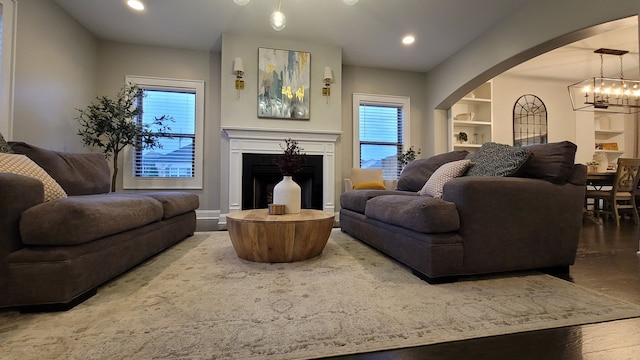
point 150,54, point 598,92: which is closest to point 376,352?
point 150,54

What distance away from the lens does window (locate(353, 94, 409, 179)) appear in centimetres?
519

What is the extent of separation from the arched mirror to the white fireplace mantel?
14.1 ft

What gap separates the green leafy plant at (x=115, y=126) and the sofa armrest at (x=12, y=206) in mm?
2824

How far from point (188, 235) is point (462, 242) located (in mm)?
2634

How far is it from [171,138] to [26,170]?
311cm

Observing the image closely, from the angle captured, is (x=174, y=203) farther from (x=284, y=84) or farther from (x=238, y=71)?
(x=284, y=84)

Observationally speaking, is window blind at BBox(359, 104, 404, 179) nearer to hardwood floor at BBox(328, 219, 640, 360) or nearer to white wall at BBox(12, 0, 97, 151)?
hardwood floor at BBox(328, 219, 640, 360)

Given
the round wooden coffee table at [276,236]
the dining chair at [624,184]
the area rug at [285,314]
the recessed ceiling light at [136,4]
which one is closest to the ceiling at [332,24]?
the recessed ceiling light at [136,4]

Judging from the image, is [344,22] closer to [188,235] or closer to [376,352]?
[188,235]

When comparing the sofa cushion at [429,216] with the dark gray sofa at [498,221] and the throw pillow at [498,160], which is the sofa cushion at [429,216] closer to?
the dark gray sofa at [498,221]

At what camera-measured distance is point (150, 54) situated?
445 centimetres

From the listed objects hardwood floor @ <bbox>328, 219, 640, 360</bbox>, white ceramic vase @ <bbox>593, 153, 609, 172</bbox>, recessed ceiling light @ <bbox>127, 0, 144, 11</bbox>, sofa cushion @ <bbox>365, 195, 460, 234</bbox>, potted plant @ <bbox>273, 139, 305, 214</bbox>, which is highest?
recessed ceiling light @ <bbox>127, 0, 144, 11</bbox>

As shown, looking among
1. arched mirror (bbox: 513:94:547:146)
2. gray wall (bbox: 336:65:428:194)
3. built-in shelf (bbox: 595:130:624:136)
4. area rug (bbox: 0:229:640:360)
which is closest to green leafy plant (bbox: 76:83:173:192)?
area rug (bbox: 0:229:640:360)

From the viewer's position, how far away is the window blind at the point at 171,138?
14.7ft
